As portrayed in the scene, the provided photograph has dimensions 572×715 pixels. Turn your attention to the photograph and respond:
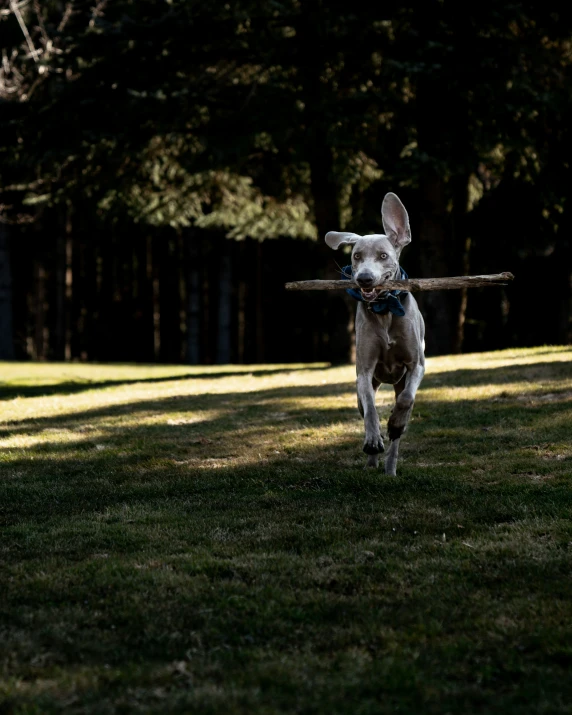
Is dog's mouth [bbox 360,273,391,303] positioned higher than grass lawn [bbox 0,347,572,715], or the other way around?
dog's mouth [bbox 360,273,391,303]

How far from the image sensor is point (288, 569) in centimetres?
530

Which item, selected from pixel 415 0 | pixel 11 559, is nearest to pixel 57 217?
pixel 415 0

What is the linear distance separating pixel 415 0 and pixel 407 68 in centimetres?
278

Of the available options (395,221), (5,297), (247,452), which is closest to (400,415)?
(395,221)

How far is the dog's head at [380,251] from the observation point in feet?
23.5

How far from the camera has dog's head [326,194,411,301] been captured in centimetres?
716

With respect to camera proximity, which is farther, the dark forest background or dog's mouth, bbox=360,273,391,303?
the dark forest background

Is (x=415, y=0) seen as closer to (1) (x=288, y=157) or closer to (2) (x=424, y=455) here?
(1) (x=288, y=157)

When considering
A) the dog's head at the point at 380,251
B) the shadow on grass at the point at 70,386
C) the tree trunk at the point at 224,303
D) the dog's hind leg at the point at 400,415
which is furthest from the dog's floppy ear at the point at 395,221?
the tree trunk at the point at 224,303

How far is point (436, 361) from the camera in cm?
1848

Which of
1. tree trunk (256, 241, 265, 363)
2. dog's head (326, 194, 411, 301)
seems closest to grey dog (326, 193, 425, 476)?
dog's head (326, 194, 411, 301)

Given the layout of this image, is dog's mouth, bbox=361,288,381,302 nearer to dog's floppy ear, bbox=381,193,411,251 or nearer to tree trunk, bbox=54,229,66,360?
dog's floppy ear, bbox=381,193,411,251

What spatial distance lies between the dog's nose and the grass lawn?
163 cm

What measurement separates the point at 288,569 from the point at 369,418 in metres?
2.34
